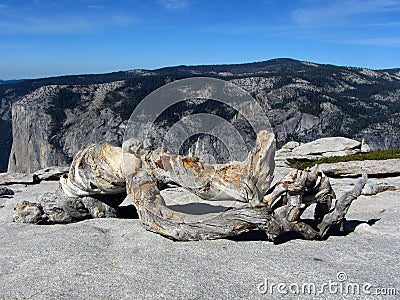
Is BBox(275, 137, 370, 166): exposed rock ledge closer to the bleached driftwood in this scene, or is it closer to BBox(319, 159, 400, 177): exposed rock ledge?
BBox(319, 159, 400, 177): exposed rock ledge

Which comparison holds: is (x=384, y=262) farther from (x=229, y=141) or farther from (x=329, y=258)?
(x=229, y=141)

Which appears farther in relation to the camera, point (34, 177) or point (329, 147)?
point (329, 147)

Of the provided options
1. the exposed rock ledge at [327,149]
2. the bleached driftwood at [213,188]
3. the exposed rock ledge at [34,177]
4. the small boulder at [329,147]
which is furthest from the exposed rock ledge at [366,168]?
the exposed rock ledge at [34,177]

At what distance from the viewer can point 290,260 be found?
9273 millimetres

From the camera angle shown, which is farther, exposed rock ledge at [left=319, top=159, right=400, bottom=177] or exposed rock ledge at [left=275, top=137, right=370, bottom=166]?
exposed rock ledge at [left=275, top=137, right=370, bottom=166]

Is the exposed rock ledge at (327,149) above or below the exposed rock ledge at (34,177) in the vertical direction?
above

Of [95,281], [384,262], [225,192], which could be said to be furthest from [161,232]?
[384,262]

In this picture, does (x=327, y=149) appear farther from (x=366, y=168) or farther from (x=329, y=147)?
(x=366, y=168)

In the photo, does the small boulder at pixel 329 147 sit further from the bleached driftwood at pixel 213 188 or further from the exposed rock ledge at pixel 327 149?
the bleached driftwood at pixel 213 188

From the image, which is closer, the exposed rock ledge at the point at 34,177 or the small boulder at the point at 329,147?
the exposed rock ledge at the point at 34,177

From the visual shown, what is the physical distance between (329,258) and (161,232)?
426 cm

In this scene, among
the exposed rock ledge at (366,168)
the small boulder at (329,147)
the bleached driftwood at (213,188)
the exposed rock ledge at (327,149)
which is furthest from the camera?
the small boulder at (329,147)

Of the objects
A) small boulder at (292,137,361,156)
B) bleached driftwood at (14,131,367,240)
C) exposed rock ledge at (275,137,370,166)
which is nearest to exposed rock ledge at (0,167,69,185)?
bleached driftwood at (14,131,367,240)

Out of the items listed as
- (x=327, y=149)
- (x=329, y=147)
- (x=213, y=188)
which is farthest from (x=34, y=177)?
(x=329, y=147)
